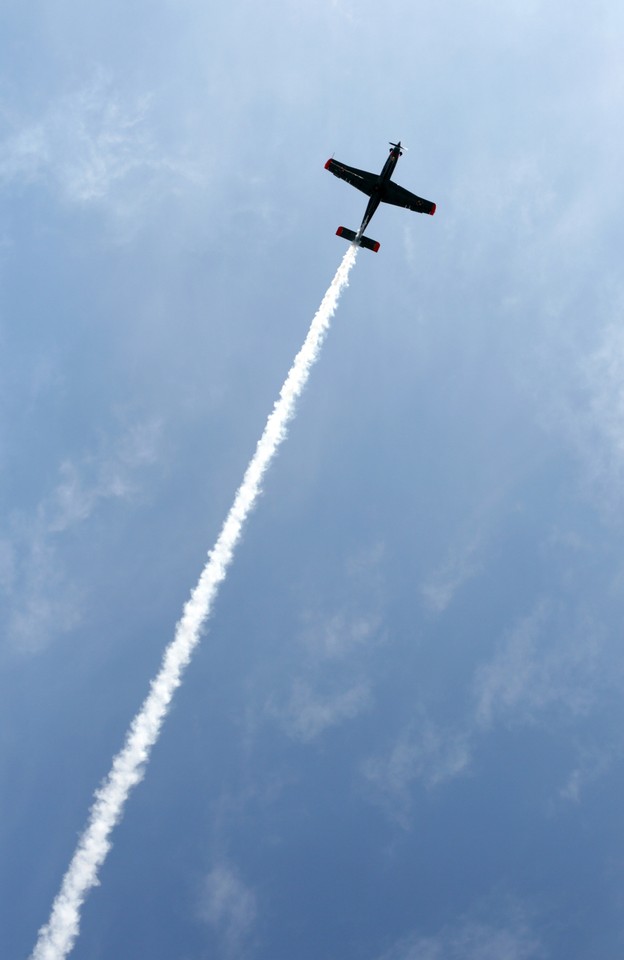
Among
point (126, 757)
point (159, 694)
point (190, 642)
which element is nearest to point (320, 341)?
point (190, 642)

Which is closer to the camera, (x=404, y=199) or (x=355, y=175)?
(x=355, y=175)

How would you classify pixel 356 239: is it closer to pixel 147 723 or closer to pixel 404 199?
pixel 404 199

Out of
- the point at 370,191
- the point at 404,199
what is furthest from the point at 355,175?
the point at 404,199

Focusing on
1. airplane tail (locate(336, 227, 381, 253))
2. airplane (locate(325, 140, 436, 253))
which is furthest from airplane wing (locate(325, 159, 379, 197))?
airplane tail (locate(336, 227, 381, 253))

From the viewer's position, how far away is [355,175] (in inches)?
3570

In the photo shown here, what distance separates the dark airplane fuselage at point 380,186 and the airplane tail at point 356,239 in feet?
1.89

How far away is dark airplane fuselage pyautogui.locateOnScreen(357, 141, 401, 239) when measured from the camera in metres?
87.9

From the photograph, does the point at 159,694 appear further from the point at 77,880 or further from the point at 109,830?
the point at 77,880

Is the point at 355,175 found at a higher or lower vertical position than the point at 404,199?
higher

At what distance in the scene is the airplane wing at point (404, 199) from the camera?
90.8m

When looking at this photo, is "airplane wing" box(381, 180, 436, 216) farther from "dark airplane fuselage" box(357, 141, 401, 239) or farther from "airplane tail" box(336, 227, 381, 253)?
"airplane tail" box(336, 227, 381, 253)

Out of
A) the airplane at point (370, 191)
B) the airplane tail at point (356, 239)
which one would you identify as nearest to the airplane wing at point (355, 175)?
the airplane at point (370, 191)

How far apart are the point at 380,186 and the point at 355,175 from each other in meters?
3.27

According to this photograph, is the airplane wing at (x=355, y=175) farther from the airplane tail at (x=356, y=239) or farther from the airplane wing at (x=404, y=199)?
the airplane tail at (x=356, y=239)
